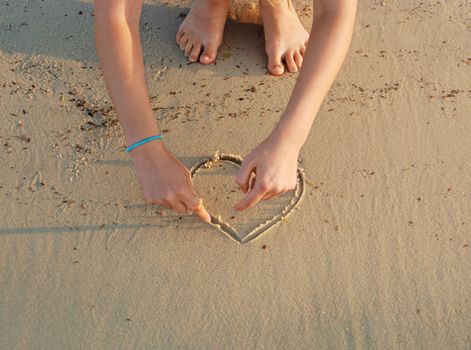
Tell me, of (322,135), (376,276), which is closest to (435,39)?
(322,135)

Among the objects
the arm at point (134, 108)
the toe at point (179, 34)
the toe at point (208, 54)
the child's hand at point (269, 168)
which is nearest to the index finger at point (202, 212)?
the arm at point (134, 108)

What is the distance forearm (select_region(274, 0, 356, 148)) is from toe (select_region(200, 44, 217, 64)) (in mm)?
642

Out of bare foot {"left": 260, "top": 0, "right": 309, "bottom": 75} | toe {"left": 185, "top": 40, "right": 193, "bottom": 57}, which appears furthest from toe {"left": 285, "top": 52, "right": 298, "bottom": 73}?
toe {"left": 185, "top": 40, "right": 193, "bottom": 57}

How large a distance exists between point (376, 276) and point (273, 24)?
1.09 meters

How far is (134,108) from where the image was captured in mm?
1888

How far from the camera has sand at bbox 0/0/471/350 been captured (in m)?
1.99

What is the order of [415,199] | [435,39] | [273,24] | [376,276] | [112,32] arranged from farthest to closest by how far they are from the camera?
[435,39]
[273,24]
[415,199]
[376,276]
[112,32]

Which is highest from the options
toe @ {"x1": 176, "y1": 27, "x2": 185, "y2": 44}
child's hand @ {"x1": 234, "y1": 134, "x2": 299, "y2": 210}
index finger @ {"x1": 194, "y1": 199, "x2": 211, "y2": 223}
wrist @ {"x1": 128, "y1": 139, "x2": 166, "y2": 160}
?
toe @ {"x1": 176, "y1": 27, "x2": 185, "y2": 44}

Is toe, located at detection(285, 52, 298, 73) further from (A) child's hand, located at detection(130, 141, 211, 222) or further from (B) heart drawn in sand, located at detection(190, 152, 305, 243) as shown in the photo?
(A) child's hand, located at detection(130, 141, 211, 222)

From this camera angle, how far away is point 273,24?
249 centimetres

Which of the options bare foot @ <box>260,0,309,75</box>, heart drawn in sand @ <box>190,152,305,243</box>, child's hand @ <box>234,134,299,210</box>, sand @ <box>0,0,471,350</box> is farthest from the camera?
bare foot @ <box>260,0,309,75</box>

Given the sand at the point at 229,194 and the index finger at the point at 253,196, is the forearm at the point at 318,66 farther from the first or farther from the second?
the sand at the point at 229,194

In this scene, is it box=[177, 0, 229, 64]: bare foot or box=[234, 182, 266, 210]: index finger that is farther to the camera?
box=[177, 0, 229, 64]: bare foot

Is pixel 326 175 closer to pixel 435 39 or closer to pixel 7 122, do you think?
pixel 435 39
